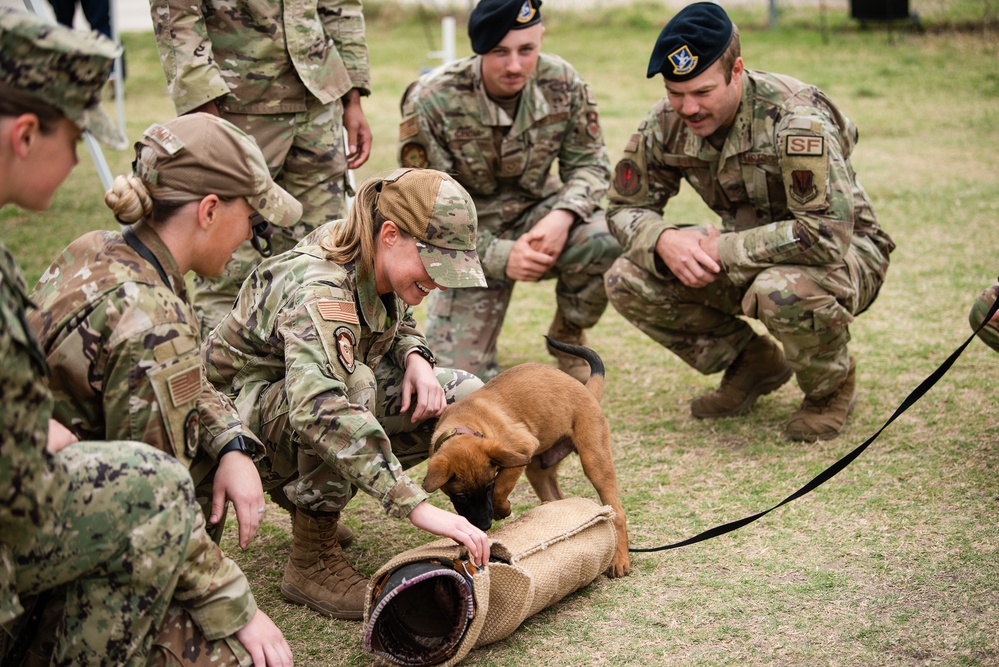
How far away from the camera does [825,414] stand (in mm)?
4629

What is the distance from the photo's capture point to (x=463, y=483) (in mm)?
3439

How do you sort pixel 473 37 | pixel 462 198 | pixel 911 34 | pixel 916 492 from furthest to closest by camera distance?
pixel 911 34 → pixel 473 37 → pixel 916 492 → pixel 462 198

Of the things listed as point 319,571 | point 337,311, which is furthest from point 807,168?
point 319,571

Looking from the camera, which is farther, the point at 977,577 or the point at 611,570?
the point at 611,570

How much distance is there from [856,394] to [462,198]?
106 inches

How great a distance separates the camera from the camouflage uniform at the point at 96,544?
211cm

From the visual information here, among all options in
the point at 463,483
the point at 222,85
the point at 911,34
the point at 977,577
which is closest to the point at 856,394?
the point at 977,577

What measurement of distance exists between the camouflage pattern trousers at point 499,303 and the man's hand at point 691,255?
714 millimetres

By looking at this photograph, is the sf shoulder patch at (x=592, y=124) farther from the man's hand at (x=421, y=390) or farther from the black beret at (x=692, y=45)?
the man's hand at (x=421, y=390)

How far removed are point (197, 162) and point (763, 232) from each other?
2.74 metres

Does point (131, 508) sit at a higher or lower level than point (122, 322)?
lower

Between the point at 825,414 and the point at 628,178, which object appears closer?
the point at 825,414

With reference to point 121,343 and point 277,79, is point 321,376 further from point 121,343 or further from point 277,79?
point 277,79

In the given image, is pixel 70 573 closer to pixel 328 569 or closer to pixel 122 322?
pixel 122 322
